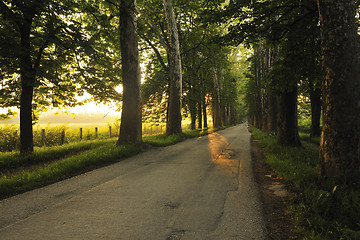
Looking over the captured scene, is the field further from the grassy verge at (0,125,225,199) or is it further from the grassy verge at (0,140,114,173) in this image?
the grassy verge at (0,125,225,199)

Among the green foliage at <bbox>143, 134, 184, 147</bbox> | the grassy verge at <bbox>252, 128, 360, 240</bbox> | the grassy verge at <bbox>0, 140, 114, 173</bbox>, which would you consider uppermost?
the green foliage at <bbox>143, 134, 184, 147</bbox>

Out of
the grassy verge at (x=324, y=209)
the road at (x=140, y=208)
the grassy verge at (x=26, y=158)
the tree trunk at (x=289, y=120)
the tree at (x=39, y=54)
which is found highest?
the tree at (x=39, y=54)

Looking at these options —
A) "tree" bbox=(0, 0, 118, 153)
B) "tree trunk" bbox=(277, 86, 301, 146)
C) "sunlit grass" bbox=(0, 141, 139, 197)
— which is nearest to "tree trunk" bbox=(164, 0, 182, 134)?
"tree" bbox=(0, 0, 118, 153)

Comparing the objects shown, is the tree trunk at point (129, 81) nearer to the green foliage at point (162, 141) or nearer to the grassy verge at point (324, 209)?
the green foliage at point (162, 141)

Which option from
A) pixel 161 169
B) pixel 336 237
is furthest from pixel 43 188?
pixel 336 237

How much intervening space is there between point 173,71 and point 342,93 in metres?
11.1

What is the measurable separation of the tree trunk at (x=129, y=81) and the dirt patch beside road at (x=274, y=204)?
571cm

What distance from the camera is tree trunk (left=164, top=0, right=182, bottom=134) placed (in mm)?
13266

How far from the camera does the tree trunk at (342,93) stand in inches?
137

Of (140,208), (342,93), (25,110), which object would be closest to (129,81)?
(25,110)

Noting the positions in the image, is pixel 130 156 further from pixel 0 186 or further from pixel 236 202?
pixel 236 202

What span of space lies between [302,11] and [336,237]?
748cm

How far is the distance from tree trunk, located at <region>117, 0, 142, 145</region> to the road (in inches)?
159

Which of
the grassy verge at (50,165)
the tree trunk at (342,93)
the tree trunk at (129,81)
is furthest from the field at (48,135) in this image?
the tree trunk at (342,93)
